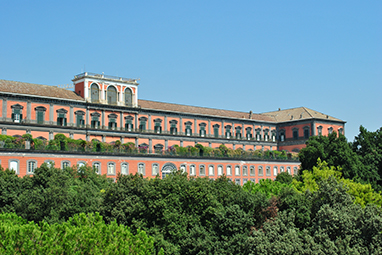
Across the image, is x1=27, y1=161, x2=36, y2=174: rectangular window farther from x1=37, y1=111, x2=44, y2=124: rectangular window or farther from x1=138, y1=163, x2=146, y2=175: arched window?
x1=138, y1=163, x2=146, y2=175: arched window

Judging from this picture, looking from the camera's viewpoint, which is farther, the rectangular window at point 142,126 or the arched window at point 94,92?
the rectangular window at point 142,126

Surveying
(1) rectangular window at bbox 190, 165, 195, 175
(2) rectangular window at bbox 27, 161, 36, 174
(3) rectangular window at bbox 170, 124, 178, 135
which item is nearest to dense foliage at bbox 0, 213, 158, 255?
(2) rectangular window at bbox 27, 161, 36, 174

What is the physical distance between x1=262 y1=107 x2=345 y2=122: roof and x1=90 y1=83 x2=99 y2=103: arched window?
130 feet

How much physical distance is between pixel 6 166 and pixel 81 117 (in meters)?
16.8

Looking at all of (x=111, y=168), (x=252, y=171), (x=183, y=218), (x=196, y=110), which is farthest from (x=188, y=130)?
(x=183, y=218)

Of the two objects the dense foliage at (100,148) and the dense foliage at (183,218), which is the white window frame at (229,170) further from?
the dense foliage at (183,218)

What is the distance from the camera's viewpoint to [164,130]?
70.9 metres

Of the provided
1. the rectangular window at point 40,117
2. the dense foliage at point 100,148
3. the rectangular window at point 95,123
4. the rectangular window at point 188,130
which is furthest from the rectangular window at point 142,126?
the rectangular window at point 40,117

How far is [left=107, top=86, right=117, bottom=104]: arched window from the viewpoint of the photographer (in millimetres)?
64688

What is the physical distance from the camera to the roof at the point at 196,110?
71062mm

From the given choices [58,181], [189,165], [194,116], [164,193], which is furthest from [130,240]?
[194,116]

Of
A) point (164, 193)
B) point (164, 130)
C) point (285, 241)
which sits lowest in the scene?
point (285, 241)

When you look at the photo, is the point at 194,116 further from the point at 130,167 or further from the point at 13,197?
the point at 13,197

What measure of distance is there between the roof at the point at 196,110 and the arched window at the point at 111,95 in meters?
5.14
